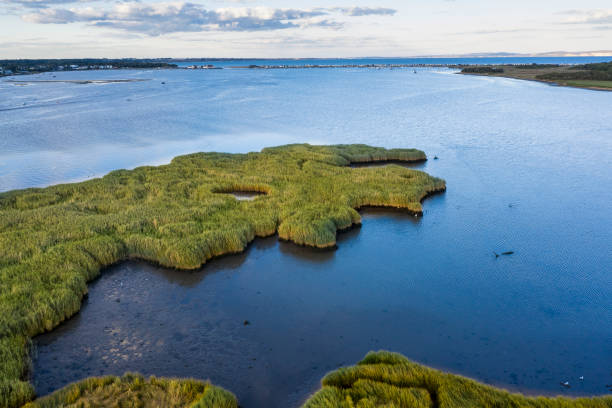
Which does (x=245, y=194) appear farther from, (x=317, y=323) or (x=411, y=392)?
(x=411, y=392)

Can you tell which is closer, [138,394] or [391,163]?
[138,394]

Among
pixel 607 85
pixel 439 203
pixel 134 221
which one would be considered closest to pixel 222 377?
pixel 134 221

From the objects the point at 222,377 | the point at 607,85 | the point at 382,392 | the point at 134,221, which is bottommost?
the point at 222,377

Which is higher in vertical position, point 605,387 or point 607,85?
point 607,85

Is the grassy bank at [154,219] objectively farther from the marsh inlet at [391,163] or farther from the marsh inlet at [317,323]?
the marsh inlet at [391,163]

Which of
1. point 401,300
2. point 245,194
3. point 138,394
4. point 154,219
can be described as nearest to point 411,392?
point 401,300

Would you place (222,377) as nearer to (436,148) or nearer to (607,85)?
(436,148)

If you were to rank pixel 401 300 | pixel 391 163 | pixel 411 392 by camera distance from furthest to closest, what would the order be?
pixel 391 163
pixel 401 300
pixel 411 392
